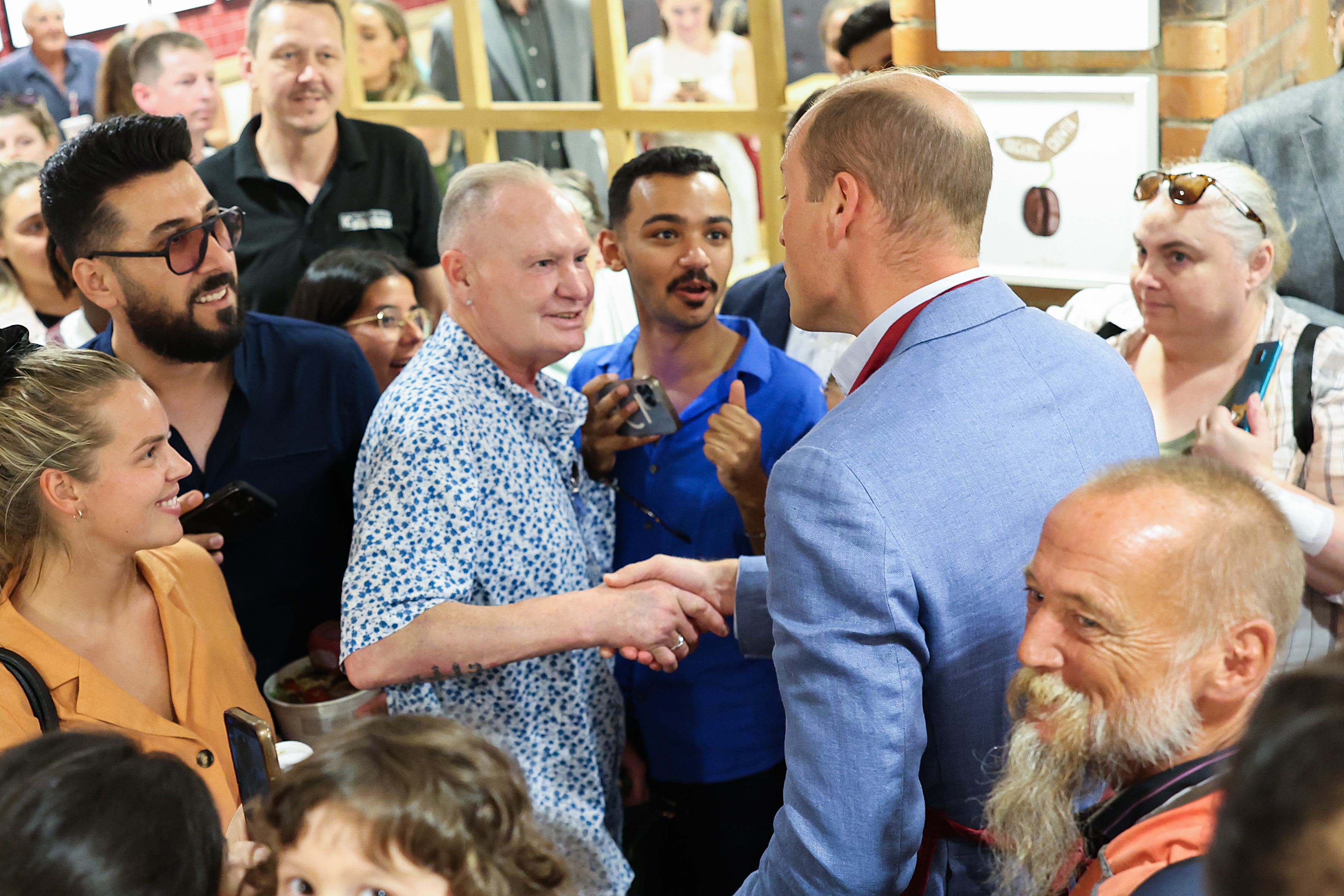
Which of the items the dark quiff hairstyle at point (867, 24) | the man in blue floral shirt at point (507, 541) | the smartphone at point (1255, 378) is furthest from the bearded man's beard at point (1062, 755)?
the dark quiff hairstyle at point (867, 24)

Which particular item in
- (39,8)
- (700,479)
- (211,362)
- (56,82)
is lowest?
(700,479)

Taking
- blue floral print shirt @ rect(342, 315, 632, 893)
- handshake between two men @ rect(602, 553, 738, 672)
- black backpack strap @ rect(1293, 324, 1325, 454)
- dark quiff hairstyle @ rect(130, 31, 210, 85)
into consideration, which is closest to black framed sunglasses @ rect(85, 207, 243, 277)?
blue floral print shirt @ rect(342, 315, 632, 893)

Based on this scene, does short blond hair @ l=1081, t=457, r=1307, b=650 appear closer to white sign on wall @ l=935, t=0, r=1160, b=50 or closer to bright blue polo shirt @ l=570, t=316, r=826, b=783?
bright blue polo shirt @ l=570, t=316, r=826, b=783

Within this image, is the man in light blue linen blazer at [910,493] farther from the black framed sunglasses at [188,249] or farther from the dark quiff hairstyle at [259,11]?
the dark quiff hairstyle at [259,11]

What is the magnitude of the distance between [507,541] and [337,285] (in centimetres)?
147

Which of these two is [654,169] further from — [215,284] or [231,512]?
[231,512]

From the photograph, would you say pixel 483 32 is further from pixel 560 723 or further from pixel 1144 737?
pixel 1144 737

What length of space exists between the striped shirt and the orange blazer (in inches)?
76.7

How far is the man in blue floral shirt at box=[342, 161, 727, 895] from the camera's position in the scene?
2010mm

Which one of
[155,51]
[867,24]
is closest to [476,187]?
[867,24]

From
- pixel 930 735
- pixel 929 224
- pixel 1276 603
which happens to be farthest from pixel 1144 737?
pixel 929 224

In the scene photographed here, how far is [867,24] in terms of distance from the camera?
3.47 metres

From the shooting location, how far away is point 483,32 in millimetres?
4812

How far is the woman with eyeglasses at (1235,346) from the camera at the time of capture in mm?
2328
